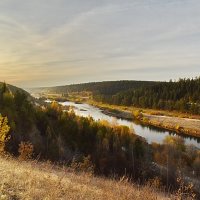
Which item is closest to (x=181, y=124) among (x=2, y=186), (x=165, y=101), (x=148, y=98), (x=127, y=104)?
→ (x=165, y=101)

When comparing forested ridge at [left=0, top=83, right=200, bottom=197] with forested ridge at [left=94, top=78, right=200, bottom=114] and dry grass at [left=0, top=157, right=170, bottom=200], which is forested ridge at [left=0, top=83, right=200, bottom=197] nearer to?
dry grass at [left=0, top=157, right=170, bottom=200]

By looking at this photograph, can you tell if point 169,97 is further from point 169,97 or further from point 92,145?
point 92,145

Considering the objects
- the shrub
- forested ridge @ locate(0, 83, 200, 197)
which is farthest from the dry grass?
forested ridge @ locate(0, 83, 200, 197)

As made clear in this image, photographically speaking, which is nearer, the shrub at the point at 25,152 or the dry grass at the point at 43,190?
the dry grass at the point at 43,190

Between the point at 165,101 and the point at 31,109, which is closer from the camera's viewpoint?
the point at 31,109

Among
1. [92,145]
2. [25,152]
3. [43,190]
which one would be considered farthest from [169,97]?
[43,190]

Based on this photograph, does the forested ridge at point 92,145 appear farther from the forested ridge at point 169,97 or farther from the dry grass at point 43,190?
the forested ridge at point 169,97

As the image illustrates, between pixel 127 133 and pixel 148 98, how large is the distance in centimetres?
10541

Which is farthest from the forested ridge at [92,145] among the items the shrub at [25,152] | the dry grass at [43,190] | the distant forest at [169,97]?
the distant forest at [169,97]

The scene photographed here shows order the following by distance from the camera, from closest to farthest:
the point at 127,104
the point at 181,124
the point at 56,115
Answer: the point at 56,115, the point at 181,124, the point at 127,104

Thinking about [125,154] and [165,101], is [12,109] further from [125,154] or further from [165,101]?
[165,101]

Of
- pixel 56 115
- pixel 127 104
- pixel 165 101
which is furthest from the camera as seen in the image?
pixel 127 104

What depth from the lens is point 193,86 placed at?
17325 centimetres

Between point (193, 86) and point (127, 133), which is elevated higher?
point (193, 86)
